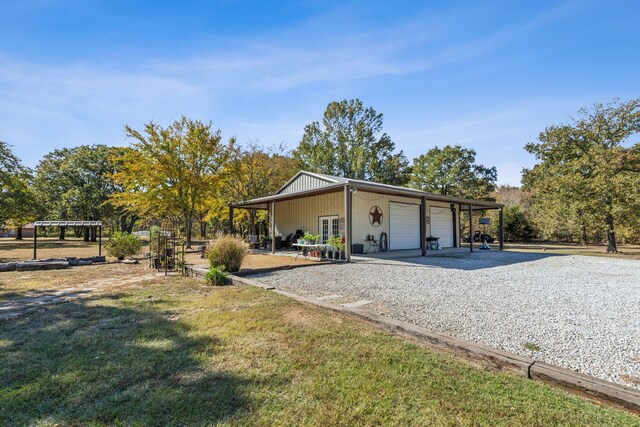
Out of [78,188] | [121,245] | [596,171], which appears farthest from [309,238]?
[78,188]

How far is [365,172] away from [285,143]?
783 cm

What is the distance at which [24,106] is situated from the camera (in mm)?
8758

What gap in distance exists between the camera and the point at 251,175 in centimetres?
2069

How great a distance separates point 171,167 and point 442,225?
49.6 feet

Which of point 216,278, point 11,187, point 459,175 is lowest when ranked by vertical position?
point 216,278

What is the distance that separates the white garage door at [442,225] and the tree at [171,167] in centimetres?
1237

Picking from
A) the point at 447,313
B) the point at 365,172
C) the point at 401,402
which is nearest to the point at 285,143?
the point at 365,172

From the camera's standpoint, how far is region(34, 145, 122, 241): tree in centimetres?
2600

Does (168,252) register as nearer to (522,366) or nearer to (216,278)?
(216,278)

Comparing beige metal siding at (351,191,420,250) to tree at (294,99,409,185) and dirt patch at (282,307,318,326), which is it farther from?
tree at (294,99,409,185)

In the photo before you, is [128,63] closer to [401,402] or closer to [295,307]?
[295,307]

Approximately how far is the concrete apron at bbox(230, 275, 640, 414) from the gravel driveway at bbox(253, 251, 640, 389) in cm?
29

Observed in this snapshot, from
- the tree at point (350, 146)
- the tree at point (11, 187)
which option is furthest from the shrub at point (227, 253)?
the tree at point (350, 146)

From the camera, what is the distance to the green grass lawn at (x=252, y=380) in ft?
6.08
